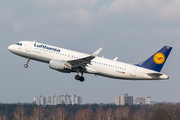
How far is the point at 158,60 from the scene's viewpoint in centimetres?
5366

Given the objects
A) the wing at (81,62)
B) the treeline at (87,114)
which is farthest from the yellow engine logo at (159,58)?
the treeline at (87,114)

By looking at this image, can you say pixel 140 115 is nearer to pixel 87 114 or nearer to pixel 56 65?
pixel 87 114

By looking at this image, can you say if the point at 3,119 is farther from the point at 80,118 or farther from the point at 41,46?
the point at 41,46

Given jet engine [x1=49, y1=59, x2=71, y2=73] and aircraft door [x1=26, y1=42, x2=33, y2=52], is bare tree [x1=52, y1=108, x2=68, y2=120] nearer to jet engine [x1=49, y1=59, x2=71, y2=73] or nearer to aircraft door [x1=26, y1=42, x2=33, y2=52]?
aircraft door [x1=26, y1=42, x2=33, y2=52]

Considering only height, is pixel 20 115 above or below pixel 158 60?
below

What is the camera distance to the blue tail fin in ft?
175

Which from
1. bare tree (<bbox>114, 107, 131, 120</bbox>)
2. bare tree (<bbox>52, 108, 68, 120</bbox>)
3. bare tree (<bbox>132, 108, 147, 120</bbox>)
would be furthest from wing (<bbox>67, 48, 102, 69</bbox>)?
bare tree (<bbox>114, 107, 131, 120</bbox>)

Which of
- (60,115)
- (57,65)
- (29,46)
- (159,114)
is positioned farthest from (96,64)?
(60,115)

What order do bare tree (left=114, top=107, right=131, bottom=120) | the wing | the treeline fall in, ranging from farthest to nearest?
1. bare tree (left=114, top=107, right=131, bottom=120)
2. the treeline
3. the wing

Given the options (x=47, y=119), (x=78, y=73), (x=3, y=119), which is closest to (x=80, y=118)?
(x=47, y=119)

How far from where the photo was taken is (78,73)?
53.6 metres

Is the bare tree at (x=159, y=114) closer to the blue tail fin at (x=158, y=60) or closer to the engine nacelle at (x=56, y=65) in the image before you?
the blue tail fin at (x=158, y=60)

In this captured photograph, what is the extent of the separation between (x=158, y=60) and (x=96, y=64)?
422 inches

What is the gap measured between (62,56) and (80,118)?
40.1m
